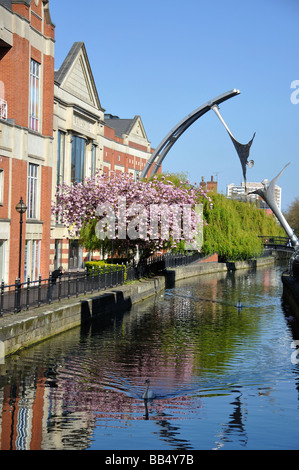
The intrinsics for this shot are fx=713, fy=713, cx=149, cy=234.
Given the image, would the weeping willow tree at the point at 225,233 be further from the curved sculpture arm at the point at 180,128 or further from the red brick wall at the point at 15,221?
the red brick wall at the point at 15,221

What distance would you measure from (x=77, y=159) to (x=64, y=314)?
90.8ft

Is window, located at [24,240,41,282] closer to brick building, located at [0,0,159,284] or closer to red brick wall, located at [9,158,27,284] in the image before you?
brick building, located at [0,0,159,284]

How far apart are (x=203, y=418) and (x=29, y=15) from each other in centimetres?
2224

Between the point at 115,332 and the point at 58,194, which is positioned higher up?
the point at 58,194

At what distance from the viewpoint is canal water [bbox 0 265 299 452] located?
40.0 feet

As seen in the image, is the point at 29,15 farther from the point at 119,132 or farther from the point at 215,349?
the point at 119,132

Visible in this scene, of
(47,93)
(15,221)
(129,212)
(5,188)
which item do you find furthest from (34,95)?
(129,212)

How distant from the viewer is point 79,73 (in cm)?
5059

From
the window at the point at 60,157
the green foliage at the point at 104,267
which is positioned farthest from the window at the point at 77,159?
the green foliage at the point at 104,267

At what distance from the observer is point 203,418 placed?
1351 centimetres

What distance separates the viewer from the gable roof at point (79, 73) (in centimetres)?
4747

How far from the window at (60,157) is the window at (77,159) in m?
2.02

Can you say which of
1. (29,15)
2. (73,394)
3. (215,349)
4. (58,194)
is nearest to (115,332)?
(215,349)

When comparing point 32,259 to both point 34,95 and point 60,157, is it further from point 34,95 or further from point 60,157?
point 60,157
